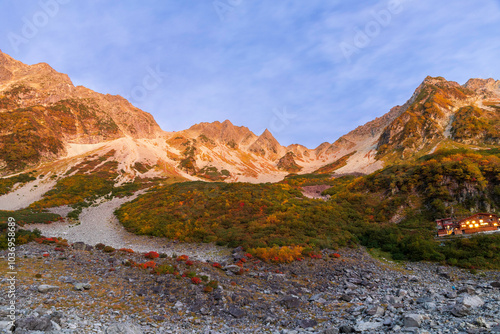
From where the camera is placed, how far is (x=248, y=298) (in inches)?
599

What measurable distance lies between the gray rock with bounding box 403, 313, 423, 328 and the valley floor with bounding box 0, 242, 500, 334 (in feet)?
0.14

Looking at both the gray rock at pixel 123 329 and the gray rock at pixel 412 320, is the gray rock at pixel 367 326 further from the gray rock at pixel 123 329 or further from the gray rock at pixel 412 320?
the gray rock at pixel 123 329

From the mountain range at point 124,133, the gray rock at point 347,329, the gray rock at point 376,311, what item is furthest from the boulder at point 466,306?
the mountain range at point 124,133

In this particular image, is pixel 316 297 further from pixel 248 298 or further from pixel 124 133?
pixel 124 133

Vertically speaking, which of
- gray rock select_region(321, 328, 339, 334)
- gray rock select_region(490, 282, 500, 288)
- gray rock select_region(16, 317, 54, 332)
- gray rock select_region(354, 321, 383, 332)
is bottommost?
gray rock select_region(321, 328, 339, 334)

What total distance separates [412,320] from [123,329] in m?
12.3


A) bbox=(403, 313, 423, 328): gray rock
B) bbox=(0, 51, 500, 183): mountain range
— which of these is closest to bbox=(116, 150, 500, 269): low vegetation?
bbox=(403, 313, 423, 328): gray rock

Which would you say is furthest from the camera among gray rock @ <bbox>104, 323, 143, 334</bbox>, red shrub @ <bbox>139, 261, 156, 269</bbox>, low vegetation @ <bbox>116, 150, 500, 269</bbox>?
low vegetation @ <bbox>116, 150, 500, 269</bbox>

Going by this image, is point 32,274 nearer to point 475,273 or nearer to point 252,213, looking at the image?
point 252,213

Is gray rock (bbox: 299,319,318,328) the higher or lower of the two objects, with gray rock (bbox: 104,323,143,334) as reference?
lower

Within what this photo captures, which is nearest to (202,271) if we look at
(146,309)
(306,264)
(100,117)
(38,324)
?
(146,309)

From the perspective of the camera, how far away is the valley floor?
10125 millimetres

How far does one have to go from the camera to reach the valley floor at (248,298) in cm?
A: 1012

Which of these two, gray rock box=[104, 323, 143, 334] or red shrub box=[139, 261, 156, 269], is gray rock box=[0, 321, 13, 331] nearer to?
gray rock box=[104, 323, 143, 334]
